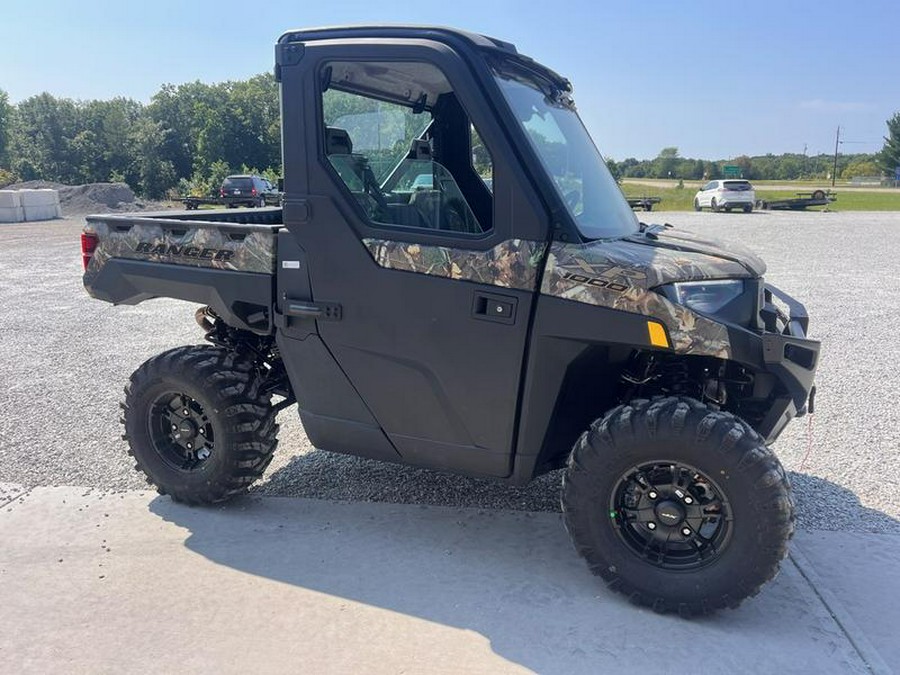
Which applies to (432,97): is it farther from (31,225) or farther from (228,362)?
(31,225)

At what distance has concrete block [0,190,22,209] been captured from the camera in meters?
28.6

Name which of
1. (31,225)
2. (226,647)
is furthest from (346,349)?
(31,225)

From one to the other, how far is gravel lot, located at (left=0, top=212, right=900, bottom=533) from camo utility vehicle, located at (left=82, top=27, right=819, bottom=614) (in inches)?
30.0

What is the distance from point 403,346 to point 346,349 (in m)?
0.33

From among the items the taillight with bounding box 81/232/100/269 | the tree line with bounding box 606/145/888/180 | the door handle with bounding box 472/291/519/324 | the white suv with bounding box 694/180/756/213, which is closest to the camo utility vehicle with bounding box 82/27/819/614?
the door handle with bounding box 472/291/519/324

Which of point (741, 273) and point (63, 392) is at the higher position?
point (741, 273)

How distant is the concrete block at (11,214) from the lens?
28734 mm

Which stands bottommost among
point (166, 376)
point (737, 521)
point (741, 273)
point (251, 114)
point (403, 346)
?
point (737, 521)

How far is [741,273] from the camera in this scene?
10.6 feet

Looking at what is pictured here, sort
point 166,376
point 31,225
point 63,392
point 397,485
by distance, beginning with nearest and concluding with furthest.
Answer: point 166,376
point 397,485
point 63,392
point 31,225

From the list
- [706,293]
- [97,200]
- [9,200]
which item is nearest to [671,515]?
[706,293]

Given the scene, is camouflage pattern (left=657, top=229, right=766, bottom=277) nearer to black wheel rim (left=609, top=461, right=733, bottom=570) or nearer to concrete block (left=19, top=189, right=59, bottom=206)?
A: black wheel rim (left=609, top=461, right=733, bottom=570)

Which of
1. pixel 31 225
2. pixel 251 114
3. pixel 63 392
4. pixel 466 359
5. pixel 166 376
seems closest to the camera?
pixel 466 359

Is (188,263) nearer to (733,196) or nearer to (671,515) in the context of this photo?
(671,515)
